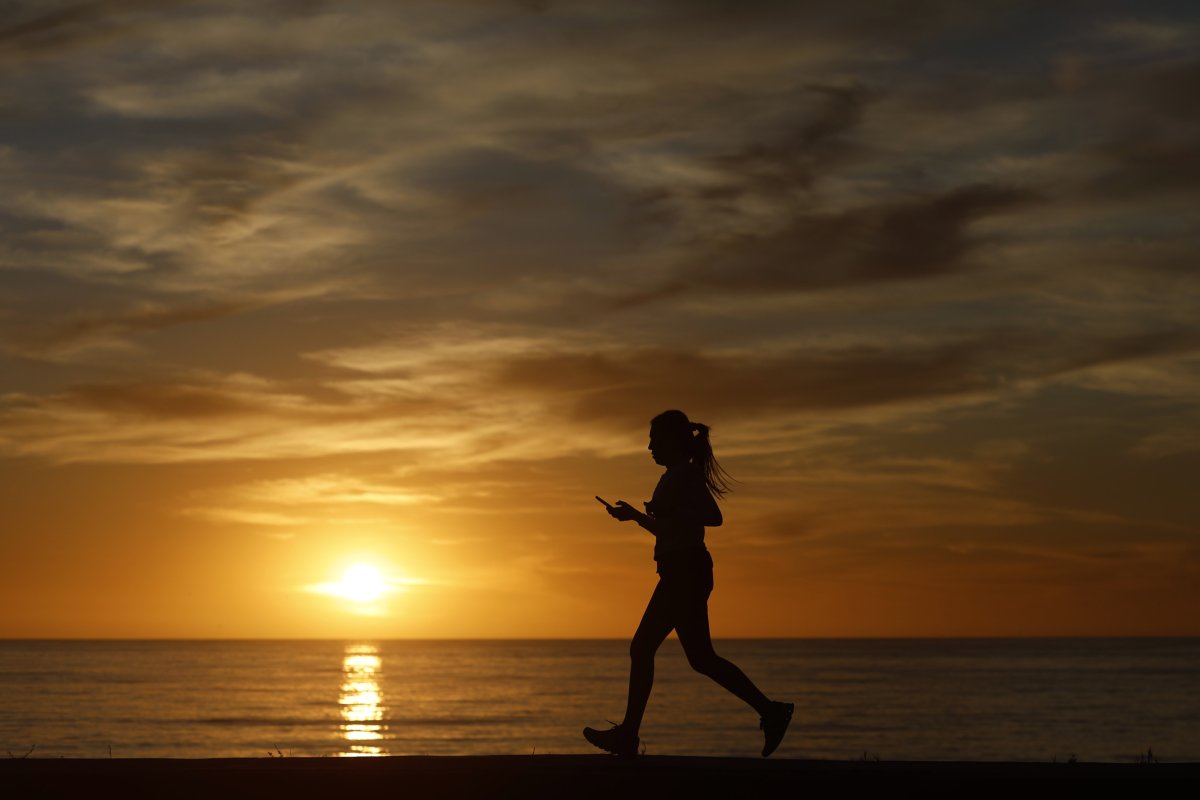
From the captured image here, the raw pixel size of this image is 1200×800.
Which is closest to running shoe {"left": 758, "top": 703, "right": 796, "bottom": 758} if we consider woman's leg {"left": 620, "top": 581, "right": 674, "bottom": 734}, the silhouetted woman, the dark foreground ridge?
the silhouetted woman

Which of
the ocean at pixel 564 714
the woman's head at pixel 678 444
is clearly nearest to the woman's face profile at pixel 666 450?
the woman's head at pixel 678 444

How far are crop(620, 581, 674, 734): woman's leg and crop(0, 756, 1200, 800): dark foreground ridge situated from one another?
1194 millimetres

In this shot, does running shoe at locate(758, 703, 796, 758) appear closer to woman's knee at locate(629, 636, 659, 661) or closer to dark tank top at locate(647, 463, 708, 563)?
woman's knee at locate(629, 636, 659, 661)

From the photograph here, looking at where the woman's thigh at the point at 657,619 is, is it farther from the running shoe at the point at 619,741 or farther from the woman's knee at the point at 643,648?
the running shoe at the point at 619,741

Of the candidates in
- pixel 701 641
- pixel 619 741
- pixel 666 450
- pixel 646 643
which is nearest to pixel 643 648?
pixel 646 643

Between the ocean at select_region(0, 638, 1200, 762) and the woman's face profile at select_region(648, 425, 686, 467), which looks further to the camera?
the ocean at select_region(0, 638, 1200, 762)

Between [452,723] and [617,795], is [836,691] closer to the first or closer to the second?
[452,723]

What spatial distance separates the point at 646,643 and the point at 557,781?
1.82 meters

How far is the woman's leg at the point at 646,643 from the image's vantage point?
9.41 m

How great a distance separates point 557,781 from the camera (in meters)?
7.86

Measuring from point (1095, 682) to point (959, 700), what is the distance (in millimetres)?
26729

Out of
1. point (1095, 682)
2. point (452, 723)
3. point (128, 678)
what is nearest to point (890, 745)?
point (452, 723)

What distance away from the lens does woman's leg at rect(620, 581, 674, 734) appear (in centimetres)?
941

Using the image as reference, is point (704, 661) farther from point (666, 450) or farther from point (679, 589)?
point (666, 450)
